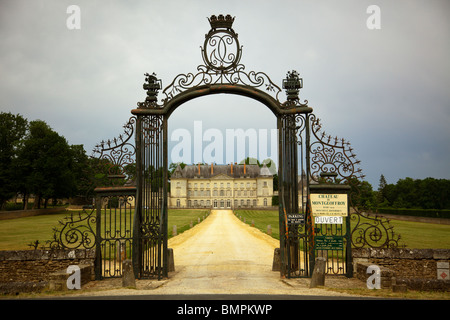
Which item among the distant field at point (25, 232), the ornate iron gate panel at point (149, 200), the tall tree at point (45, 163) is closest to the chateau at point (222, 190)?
the tall tree at point (45, 163)

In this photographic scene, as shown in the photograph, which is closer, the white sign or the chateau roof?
the white sign

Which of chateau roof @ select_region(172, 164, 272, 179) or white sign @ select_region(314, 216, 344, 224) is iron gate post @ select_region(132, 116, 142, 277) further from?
chateau roof @ select_region(172, 164, 272, 179)

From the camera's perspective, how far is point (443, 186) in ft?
165

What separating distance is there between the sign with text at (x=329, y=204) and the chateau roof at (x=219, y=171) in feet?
220

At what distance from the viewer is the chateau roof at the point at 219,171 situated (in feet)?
246

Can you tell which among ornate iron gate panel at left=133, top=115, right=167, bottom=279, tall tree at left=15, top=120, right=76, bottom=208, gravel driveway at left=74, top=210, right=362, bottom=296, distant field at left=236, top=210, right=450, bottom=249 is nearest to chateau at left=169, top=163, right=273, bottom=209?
tall tree at left=15, top=120, right=76, bottom=208

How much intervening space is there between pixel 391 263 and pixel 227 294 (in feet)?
13.6

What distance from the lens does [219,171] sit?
3049 inches

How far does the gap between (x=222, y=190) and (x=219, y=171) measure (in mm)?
6363

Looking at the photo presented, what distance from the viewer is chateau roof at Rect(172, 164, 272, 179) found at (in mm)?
75125

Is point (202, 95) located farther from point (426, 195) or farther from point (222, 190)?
point (222, 190)

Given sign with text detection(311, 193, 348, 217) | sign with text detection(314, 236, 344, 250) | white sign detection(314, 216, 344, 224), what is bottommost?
sign with text detection(314, 236, 344, 250)

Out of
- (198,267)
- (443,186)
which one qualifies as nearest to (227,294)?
(198,267)

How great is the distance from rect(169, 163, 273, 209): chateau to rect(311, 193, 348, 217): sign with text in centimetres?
6532
